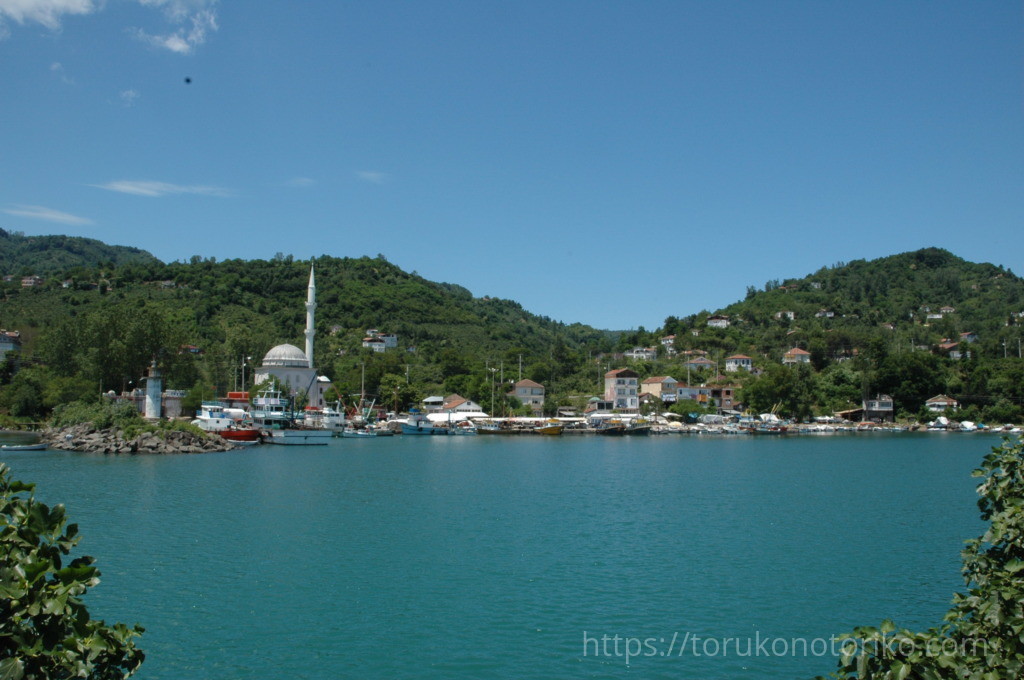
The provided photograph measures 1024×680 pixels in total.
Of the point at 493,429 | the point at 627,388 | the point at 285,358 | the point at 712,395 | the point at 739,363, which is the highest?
the point at 739,363

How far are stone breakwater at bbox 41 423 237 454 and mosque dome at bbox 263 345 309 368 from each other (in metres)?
26.6

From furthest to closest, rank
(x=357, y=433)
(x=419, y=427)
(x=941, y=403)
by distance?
1. (x=941, y=403)
2. (x=419, y=427)
3. (x=357, y=433)

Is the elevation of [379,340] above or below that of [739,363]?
above

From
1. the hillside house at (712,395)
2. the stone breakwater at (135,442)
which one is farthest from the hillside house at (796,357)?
the stone breakwater at (135,442)

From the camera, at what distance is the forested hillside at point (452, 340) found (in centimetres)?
6272

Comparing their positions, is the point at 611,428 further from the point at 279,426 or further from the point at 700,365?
the point at 279,426

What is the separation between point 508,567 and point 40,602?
43.1 ft

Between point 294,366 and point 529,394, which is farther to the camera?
point 529,394

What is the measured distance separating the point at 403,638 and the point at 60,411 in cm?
5398

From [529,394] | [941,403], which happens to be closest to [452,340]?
[529,394]

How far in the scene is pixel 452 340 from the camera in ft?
368

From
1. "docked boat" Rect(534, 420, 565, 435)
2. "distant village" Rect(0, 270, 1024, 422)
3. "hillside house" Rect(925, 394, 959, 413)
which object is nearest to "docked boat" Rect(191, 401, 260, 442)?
"distant village" Rect(0, 270, 1024, 422)

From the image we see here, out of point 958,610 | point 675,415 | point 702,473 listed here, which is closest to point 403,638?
point 958,610

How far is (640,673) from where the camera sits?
10914 mm
